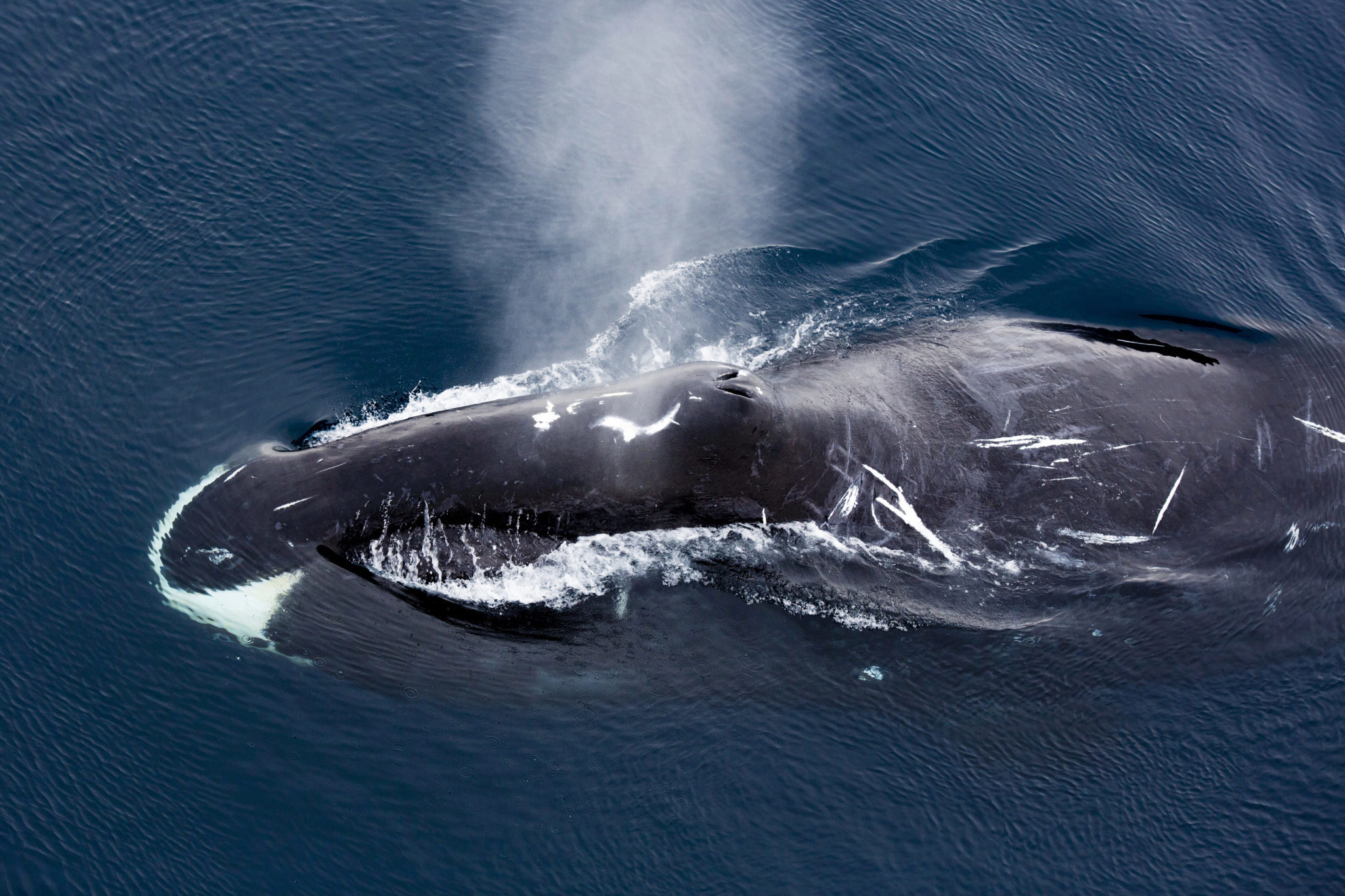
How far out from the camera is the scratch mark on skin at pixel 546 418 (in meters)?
23.1

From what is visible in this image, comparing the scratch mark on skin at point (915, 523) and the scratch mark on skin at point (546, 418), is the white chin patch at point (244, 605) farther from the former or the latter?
the scratch mark on skin at point (915, 523)

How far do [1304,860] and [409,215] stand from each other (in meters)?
30.9

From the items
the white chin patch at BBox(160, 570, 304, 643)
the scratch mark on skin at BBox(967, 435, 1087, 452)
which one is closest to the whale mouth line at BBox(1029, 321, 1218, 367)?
the scratch mark on skin at BBox(967, 435, 1087, 452)

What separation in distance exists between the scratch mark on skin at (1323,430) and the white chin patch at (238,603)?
92.2ft

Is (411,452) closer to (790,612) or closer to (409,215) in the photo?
(790,612)

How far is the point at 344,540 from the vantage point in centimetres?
2225

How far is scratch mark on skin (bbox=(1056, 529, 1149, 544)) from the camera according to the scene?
83.1 feet

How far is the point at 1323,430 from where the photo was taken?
2847cm

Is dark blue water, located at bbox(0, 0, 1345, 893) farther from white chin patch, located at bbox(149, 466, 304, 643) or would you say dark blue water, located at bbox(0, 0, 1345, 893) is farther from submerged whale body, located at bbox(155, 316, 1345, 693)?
submerged whale body, located at bbox(155, 316, 1345, 693)

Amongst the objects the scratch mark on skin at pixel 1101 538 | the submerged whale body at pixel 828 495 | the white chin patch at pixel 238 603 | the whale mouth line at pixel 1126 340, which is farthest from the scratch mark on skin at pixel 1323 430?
the white chin patch at pixel 238 603

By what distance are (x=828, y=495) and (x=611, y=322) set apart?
10.00 m

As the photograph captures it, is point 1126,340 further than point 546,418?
Yes

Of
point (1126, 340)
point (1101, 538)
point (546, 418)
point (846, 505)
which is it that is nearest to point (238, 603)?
point (546, 418)

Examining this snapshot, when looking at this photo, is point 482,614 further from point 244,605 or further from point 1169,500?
point 1169,500
